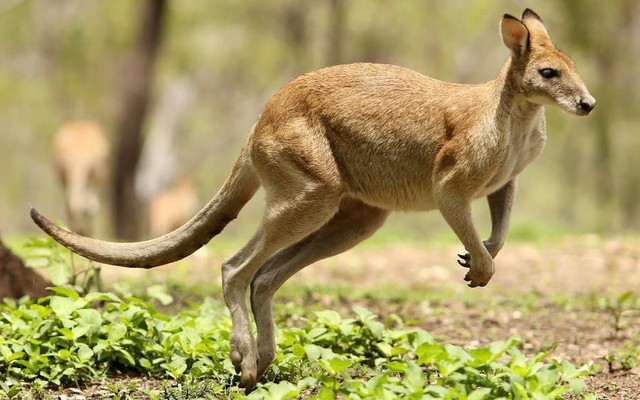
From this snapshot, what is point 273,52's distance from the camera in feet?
81.6

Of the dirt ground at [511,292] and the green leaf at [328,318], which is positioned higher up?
the dirt ground at [511,292]

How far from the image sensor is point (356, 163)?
502 cm

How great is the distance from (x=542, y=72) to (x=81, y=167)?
35.4 feet

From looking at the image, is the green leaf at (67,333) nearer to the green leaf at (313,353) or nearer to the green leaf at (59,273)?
the green leaf at (59,273)

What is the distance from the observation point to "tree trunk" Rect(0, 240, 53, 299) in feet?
20.1

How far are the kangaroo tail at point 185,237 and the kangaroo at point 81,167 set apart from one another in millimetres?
9099

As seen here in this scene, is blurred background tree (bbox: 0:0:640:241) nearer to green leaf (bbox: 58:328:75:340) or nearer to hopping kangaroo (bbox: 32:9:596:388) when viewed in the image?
hopping kangaroo (bbox: 32:9:596:388)

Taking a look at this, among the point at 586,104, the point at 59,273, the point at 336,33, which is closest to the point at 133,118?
the point at 336,33

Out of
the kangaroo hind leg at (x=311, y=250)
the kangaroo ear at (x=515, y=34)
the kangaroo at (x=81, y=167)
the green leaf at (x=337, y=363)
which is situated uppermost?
the kangaroo at (x=81, y=167)

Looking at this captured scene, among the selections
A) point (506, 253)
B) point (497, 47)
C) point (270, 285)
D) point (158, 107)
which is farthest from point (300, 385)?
point (158, 107)

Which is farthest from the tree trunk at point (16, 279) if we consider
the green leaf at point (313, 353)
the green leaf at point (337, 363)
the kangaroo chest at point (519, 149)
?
the kangaroo chest at point (519, 149)

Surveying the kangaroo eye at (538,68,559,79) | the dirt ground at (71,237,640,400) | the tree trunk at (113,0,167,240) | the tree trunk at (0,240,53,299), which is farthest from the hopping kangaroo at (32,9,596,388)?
the tree trunk at (113,0,167,240)

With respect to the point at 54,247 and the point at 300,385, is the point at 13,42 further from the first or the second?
the point at 300,385

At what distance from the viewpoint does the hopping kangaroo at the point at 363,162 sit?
4730 mm
